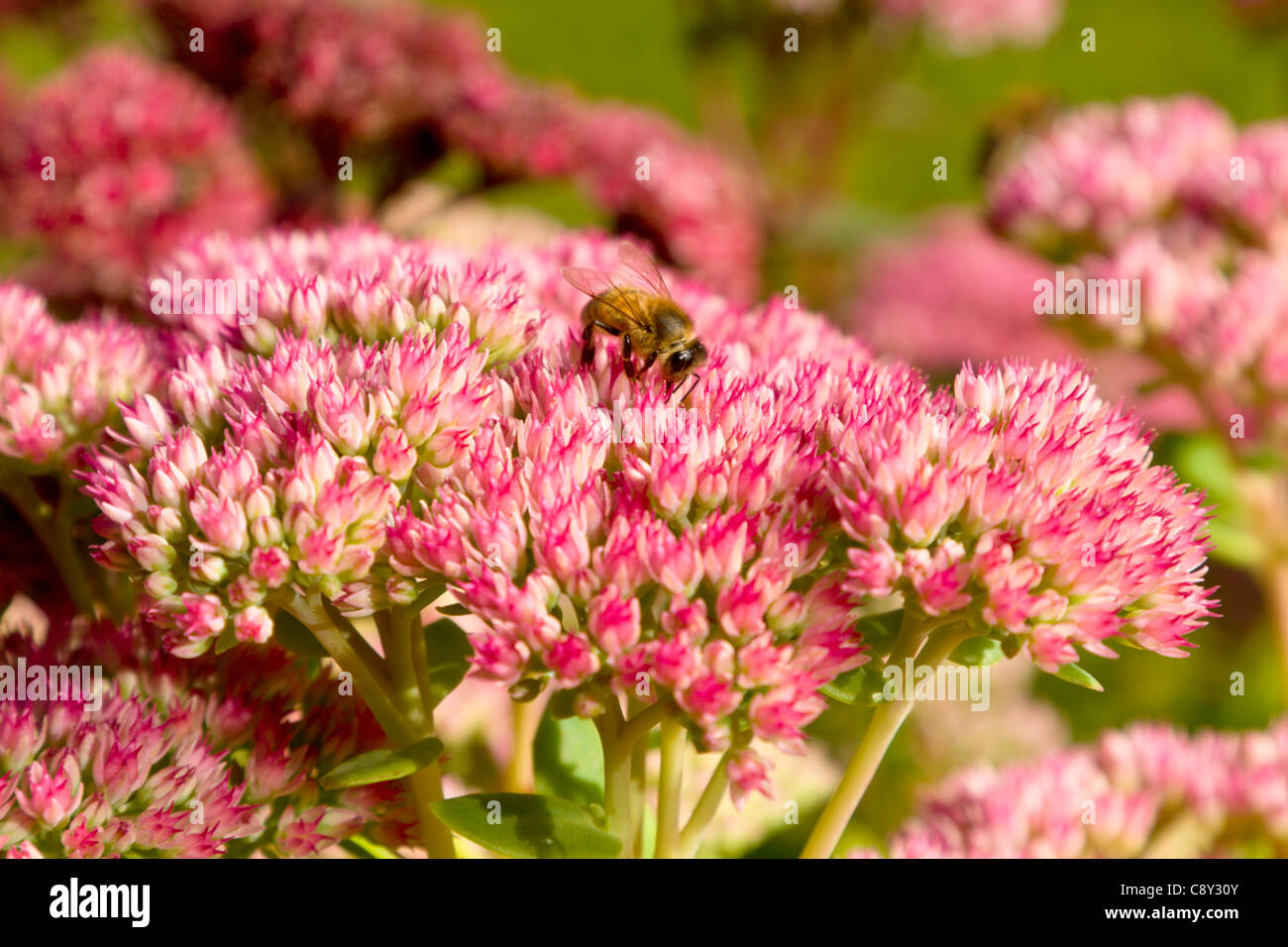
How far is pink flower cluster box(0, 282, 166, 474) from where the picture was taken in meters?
1.00

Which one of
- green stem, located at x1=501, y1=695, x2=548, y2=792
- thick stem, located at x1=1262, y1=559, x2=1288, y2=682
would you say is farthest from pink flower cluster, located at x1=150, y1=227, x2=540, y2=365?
thick stem, located at x1=1262, y1=559, x2=1288, y2=682

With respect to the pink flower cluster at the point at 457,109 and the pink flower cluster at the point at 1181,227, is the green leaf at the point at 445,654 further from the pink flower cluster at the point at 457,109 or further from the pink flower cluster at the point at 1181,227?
the pink flower cluster at the point at 1181,227

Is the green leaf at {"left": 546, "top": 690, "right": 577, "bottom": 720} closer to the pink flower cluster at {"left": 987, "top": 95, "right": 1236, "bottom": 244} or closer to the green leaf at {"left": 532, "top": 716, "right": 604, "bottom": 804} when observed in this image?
the green leaf at {"left": 532, "top": 716, "right": 604, "bottom": 804}

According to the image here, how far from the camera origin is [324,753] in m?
1.00

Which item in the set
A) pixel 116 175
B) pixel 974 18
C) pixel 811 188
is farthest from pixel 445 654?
pixel 974 18

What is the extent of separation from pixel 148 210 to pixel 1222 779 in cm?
149

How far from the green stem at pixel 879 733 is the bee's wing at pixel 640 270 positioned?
44cm

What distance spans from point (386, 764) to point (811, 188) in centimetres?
211

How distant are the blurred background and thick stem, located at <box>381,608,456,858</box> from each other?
43 centimetres

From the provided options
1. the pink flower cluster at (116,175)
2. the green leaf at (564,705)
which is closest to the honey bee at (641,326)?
the green leaf at (564,705)

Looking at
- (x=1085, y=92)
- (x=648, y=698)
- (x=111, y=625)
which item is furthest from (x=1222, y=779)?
(x=1085, y=92)

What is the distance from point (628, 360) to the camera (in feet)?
3.39

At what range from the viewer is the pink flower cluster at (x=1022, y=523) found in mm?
812

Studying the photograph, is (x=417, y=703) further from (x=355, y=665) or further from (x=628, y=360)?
(x=628, y=360)
